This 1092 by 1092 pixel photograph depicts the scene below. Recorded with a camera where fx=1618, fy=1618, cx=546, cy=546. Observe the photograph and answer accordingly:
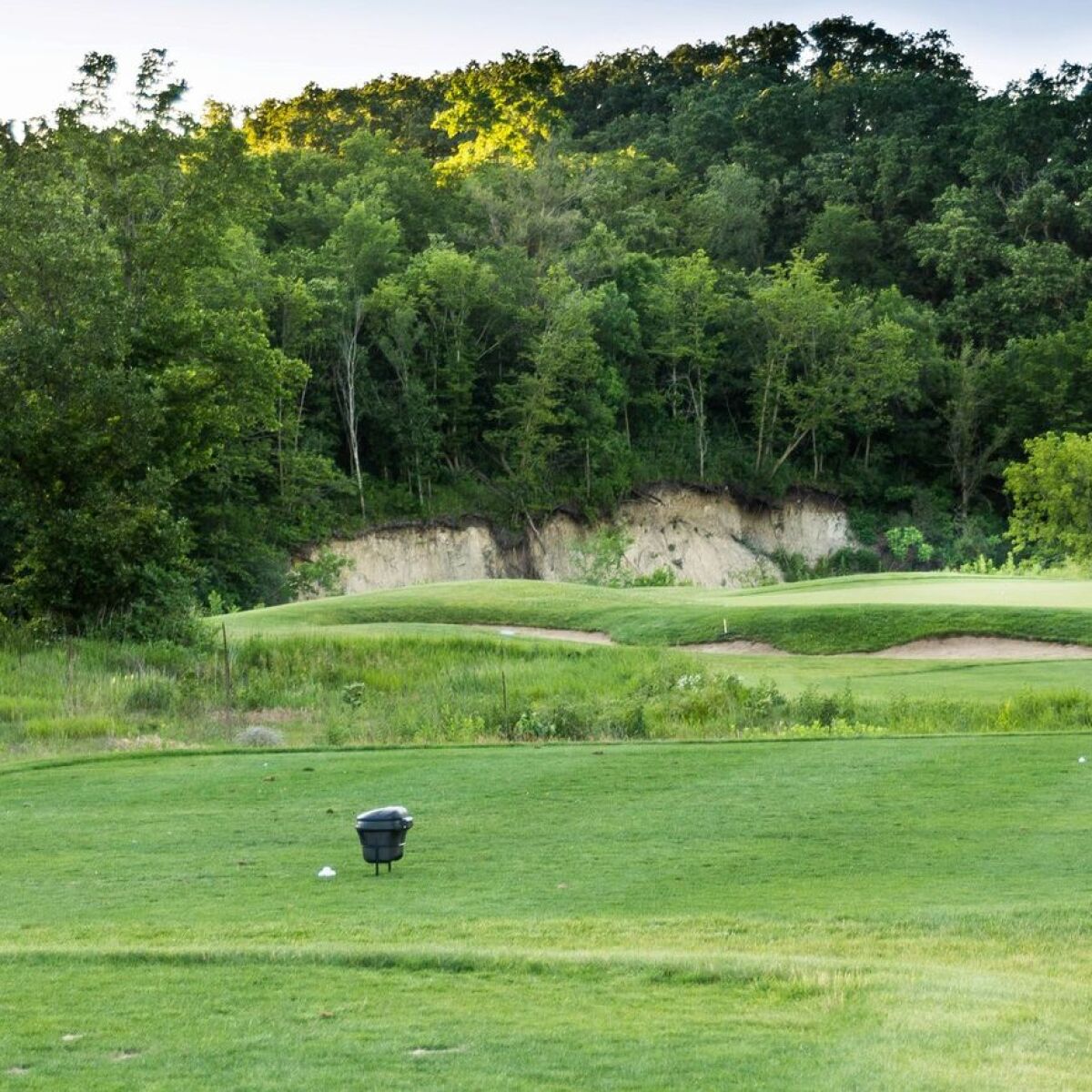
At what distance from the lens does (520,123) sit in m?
87.5

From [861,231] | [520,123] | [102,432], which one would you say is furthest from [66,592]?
[520,123]

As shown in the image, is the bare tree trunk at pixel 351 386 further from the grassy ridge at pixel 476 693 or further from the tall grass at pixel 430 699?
the tall grass at pixel 430 699

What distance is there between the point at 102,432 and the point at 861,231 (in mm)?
56803

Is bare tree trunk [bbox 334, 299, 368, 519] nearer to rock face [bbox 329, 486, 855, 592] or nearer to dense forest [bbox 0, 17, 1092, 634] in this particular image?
dense forest [bbox 0, 17, 1092, 634]

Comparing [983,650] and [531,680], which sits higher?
[531,680]

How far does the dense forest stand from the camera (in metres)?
29.3

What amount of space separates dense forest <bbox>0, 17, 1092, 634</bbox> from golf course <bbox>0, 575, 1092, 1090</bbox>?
10.6m

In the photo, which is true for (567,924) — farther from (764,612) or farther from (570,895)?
(764,612)

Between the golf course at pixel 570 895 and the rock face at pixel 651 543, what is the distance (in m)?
37.9

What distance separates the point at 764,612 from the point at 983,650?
13.8 ft

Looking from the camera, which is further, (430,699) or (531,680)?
(531,680)

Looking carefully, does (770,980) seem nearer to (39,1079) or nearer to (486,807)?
(39,1079)

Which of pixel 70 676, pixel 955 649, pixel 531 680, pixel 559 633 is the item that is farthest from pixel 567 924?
pixel 559 633

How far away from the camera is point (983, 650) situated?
2566 centimetres
